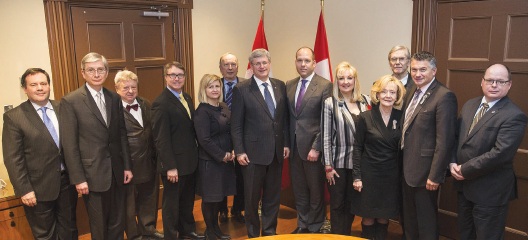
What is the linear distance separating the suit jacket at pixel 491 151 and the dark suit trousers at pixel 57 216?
2.54m

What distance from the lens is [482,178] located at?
253cm

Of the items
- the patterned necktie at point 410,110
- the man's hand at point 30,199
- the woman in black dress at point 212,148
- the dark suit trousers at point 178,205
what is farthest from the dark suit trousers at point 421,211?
the man's hand at point 30,199

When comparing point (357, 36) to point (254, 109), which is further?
point (357, 36)

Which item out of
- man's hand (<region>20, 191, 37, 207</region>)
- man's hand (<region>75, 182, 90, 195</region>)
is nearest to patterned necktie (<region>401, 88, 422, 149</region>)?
man's hand (<region>75, 182, 90, 195</region>)

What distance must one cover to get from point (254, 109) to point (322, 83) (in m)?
0.55

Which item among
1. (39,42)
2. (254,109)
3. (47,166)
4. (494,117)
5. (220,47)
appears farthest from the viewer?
(220,47)

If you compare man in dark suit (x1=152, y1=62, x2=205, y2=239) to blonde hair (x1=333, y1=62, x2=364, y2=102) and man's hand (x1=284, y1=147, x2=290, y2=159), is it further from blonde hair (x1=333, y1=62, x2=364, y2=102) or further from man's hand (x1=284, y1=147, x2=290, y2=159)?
blonde hair (x1=333, y1=62, x2=364, y2=102)

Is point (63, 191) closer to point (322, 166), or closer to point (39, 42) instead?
point (39, 42)

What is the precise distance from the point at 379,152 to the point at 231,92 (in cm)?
142

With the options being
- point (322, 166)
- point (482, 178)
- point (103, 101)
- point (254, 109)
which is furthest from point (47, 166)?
point (482, 178)

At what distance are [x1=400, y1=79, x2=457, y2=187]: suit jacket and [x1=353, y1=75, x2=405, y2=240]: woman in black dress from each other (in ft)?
0.38

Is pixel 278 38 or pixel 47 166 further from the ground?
pixel 278 38

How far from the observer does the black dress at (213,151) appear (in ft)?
10.1

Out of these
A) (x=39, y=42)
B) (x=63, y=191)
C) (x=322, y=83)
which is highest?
(x=39, y=42)
